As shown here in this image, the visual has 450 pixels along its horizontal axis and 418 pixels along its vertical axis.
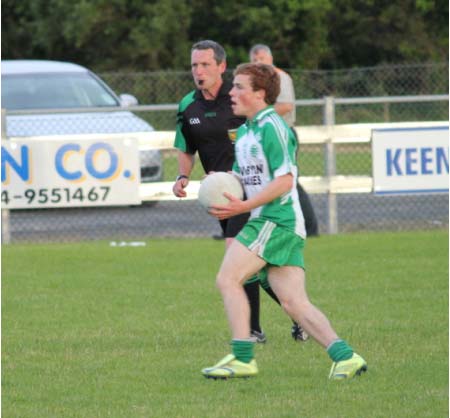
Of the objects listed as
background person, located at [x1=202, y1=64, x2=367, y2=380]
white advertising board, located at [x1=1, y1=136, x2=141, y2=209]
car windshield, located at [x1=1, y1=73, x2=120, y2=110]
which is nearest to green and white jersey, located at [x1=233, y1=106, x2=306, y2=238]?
background person, located at [x1=202, y1=64, x2=367, y2=380]

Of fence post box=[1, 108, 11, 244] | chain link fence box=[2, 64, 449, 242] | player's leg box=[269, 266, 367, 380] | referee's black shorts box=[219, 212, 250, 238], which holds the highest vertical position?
referee's black shorts box=[219, 212, 250, 238]

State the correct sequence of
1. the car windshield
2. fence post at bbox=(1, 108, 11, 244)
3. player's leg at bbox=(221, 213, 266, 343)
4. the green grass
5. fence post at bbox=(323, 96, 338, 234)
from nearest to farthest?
1. the green grass
2. player's leg at bbox=(221, 213, 266, 343)
3. fence post at bbox=(1, 108, 11, 244)
4. fence post at bbox=(323, 96, 338, 234)
5. the car windshield

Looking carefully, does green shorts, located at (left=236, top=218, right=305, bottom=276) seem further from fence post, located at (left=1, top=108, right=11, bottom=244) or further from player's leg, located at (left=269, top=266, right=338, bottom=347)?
fence post, located at (left=1, top=108, right=11, bottom=244)

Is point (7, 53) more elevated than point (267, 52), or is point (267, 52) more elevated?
point (267, 52)

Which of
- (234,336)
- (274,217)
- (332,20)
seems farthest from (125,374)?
(332,20)

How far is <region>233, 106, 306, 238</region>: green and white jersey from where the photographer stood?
23.5 ft

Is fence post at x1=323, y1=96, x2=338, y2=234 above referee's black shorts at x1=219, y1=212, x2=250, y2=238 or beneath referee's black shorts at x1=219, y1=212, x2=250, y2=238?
beneath

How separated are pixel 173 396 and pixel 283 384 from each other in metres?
0.62

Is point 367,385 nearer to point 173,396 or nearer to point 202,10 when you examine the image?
point 173,396

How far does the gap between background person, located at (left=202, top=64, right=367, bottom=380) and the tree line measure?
2556 cm

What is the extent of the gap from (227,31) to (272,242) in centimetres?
2813

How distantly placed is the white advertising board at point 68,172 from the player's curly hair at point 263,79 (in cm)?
730

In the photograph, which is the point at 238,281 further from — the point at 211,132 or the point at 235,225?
the point at 211,132

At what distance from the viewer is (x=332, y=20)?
36.8 meters
